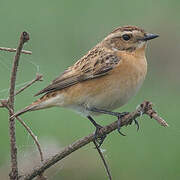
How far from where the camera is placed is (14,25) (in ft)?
41.1

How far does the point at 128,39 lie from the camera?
5973 mm

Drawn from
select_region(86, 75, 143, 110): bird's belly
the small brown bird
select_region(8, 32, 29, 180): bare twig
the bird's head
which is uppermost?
the bird's head

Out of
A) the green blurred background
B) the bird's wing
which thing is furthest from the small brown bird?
the green blurred background

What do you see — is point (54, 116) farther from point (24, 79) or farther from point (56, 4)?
point (56, 4)

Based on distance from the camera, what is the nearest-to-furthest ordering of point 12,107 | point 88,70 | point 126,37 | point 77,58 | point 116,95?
point 12,107
point 116,95
point 88,70
point 126,37
point 77,58

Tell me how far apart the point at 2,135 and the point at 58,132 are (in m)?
0.76

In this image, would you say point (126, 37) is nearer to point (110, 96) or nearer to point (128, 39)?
point (128, 39)

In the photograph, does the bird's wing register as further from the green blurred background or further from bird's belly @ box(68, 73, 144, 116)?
the green blurred background

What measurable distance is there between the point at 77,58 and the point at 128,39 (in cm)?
533

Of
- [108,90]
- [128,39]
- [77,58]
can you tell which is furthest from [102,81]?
[77,58]

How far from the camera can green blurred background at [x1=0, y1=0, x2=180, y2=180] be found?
24.0 ft

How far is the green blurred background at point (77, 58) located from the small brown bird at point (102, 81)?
2.11ft

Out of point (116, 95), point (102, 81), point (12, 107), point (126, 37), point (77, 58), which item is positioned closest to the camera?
point (12, 107)

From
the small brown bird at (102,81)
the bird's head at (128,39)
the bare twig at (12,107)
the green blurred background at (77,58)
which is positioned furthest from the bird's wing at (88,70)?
the bare twig at (12,107)
